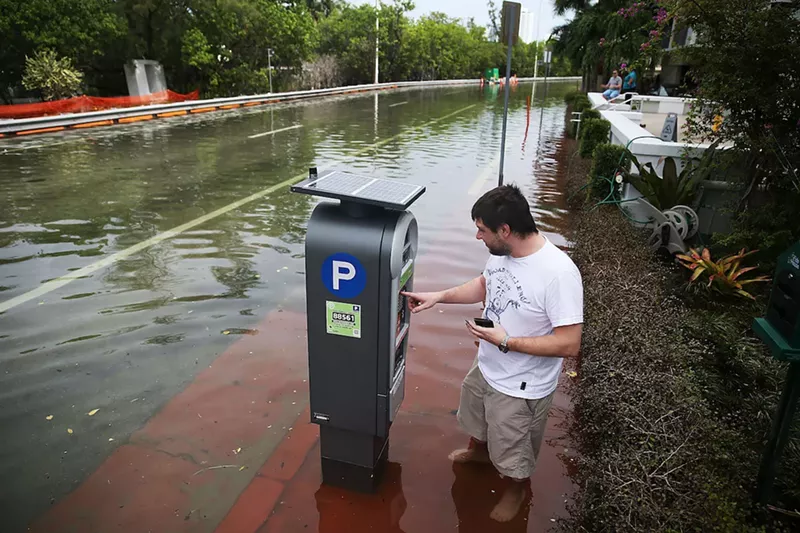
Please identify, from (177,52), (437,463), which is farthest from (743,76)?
(177,52)

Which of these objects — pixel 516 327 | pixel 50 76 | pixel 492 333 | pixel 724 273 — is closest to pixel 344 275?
pixel 492 333

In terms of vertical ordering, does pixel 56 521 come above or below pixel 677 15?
below

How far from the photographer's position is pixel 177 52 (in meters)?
29.5

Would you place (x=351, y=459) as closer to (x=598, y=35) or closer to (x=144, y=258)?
(x=144, y=258)

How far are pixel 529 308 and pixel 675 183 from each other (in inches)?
178

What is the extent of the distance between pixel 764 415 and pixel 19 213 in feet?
29.5

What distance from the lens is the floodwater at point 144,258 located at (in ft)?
12.2

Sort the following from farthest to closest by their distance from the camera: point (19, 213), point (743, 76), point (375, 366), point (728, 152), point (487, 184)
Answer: point (487, 184)
point (19, 213)
point (728, 152)
point (743, 76)
point (375, 366)

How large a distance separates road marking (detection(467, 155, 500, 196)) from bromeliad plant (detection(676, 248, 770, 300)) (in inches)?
217

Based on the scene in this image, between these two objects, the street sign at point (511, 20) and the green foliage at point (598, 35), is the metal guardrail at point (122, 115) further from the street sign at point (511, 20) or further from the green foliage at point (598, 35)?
the green foliage at point (598, 35)

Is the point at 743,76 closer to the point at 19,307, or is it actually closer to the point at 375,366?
the point at 375,366

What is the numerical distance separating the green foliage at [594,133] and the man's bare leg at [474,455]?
26.9ft

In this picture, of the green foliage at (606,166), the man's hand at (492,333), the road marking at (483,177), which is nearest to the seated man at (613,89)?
the road marking at (483,177)

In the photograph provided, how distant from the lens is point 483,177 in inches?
454
